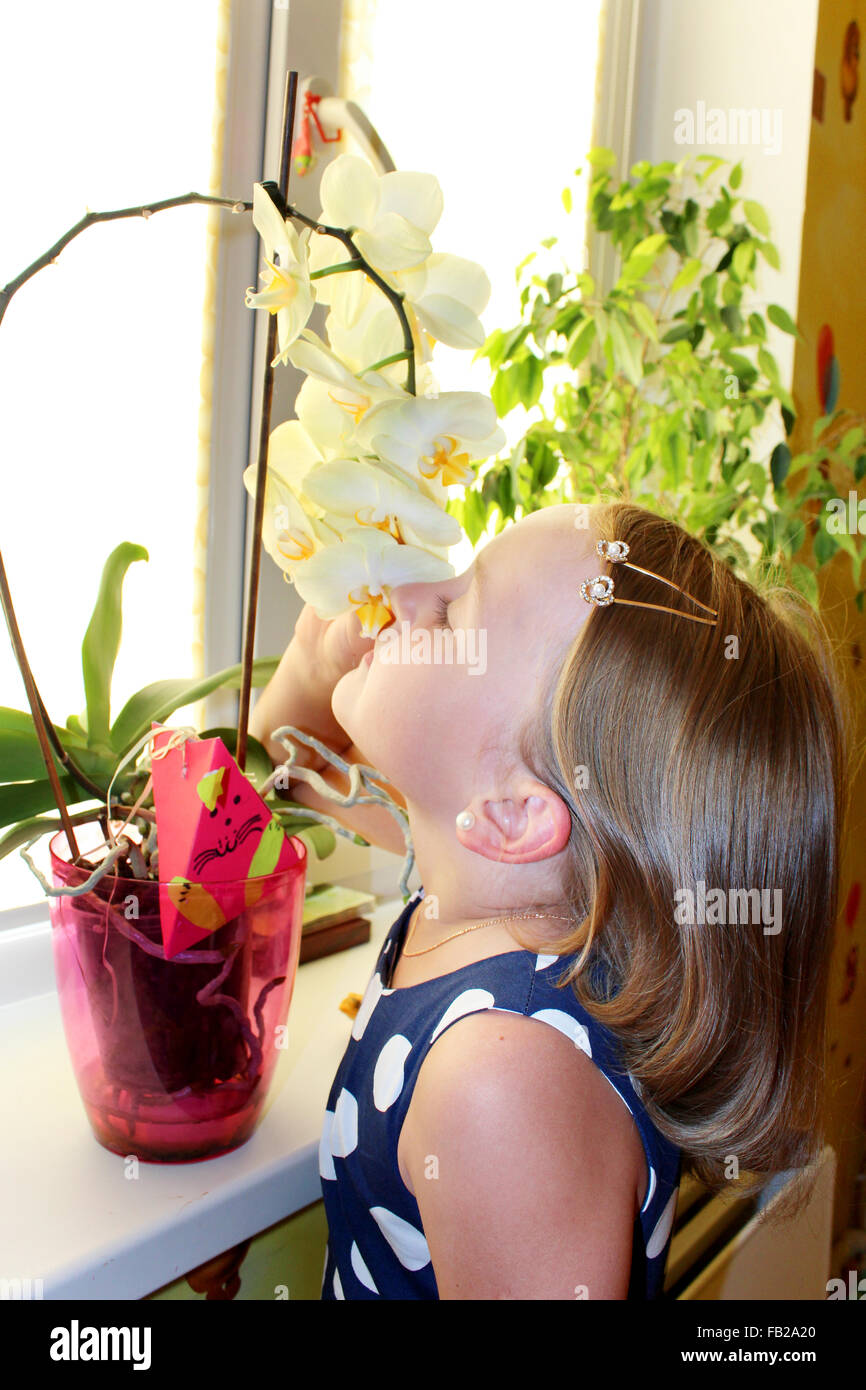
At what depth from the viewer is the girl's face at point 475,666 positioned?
0.72 m

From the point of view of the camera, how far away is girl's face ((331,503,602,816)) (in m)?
0.72

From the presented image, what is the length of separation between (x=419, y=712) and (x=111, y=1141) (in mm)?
377

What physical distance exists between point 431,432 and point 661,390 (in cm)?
108

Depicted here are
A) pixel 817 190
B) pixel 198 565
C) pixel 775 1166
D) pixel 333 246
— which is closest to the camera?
pixel 333 246

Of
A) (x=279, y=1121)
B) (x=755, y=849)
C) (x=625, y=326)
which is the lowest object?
(x=279, y=1121)

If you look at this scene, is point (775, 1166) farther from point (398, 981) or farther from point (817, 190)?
point (817, 190)

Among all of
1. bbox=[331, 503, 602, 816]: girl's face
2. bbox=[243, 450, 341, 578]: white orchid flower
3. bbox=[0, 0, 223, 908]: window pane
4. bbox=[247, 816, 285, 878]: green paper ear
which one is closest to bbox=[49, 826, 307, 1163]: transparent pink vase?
bbox=[247, 816, 285, 878]: green paper ear

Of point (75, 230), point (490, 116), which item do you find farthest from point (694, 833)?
point (490, 116)

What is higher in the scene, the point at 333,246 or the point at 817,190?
the point at 817,190

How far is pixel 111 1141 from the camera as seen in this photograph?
711 millimetres

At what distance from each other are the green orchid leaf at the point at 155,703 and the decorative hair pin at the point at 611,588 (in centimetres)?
30

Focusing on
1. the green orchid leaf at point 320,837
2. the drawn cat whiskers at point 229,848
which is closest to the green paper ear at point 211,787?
the drawn cat whiskers at point 229,848

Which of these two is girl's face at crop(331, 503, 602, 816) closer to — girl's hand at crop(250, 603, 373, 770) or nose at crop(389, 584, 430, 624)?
nose at crop(389, 584, 430, 624)

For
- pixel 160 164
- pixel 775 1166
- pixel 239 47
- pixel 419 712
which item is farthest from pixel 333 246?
pixel 775 1166
